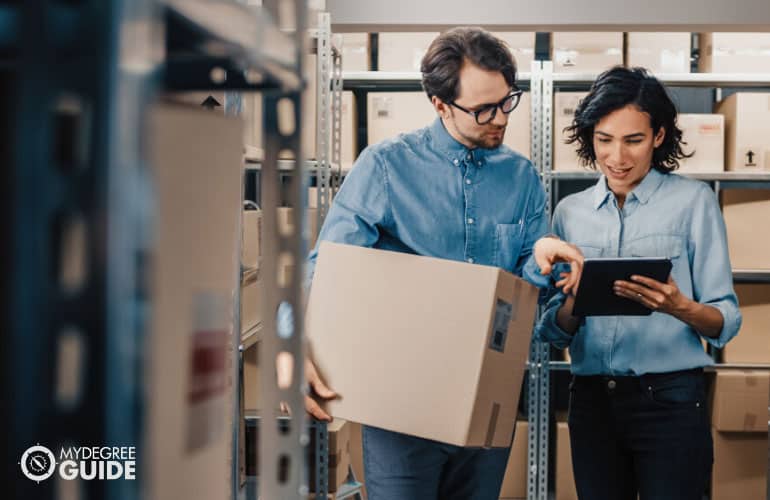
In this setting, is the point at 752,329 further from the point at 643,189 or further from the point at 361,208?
the point at 361,208

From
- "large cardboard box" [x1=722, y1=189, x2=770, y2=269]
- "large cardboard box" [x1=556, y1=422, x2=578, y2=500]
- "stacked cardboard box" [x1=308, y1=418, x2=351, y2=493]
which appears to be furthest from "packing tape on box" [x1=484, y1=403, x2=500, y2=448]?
"large cardboard box" [x1=722, y1=189, x2=770, y2=269]

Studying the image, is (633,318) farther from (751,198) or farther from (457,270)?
(751,198)

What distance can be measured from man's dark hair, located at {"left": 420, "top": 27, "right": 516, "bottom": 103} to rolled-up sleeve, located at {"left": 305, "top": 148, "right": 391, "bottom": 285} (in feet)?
0.68

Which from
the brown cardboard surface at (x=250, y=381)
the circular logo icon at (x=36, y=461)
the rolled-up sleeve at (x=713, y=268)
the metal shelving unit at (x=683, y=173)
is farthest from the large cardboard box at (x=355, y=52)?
the circular logo icon at (x=36, y=461)

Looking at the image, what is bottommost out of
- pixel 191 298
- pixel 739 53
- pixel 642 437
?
pixel 642 437

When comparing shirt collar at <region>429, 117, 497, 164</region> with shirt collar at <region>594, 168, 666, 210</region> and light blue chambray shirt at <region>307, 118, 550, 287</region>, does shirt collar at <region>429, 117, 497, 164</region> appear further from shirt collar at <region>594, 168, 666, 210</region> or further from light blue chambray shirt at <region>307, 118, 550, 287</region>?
shirt collar at <region>594, 168, 666, 210</region>

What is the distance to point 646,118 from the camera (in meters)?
2.02

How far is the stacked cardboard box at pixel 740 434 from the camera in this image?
317 cm

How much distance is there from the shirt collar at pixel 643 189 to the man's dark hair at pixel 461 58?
49 centimetres

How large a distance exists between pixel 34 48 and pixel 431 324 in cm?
119

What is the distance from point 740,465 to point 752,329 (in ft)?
1.79

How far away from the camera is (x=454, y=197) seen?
169cm

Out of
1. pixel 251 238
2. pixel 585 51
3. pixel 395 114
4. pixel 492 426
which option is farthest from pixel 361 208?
pixel 585 51

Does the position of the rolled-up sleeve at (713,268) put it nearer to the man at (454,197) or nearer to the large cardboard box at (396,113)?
the man at (454,197)
